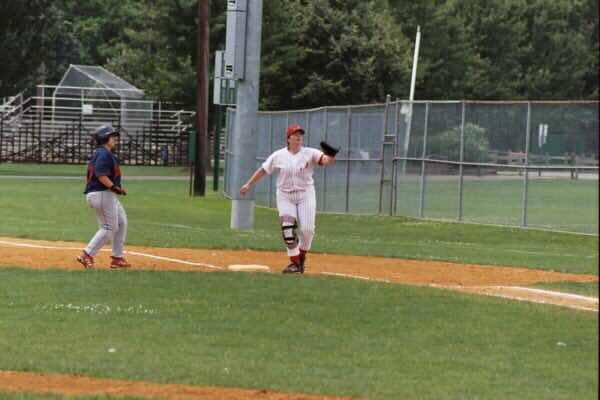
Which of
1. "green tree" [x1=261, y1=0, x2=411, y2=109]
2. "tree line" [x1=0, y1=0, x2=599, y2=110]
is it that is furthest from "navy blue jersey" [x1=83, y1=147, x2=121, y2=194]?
"green tree" [x1=261, y1=0, x2=411, y2=109]

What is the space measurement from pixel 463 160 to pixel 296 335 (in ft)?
53.3

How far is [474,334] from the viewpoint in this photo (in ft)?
35.0

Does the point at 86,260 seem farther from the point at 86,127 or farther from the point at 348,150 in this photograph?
the point at 86,127

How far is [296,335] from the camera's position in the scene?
10414 millimetres

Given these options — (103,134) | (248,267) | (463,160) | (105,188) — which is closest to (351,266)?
(248,267)

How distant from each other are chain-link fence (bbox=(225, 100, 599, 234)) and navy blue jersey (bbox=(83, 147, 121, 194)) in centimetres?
871

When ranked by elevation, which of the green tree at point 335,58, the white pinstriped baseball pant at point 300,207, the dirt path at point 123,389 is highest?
the green tree at point 335,58

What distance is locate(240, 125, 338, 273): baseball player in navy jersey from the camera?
1455 centimetres

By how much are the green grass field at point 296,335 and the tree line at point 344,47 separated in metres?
37.8

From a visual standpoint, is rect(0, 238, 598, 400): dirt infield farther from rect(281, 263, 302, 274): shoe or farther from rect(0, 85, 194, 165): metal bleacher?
rect(0, 85, 194, 165): metal bleacher

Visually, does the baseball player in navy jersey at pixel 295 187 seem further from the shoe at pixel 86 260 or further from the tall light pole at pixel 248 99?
the tall light pole at pixel 248 99

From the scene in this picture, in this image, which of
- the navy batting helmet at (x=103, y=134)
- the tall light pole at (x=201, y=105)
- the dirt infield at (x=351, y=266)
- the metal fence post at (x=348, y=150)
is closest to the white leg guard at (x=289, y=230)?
the dirt infield at (x=351, y=266)

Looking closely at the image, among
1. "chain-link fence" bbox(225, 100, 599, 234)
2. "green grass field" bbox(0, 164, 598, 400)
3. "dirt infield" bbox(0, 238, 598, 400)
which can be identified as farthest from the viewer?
"chain-link fence" bbox(225, 100, 599, 234)

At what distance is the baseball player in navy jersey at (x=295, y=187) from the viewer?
1455 centimetres
